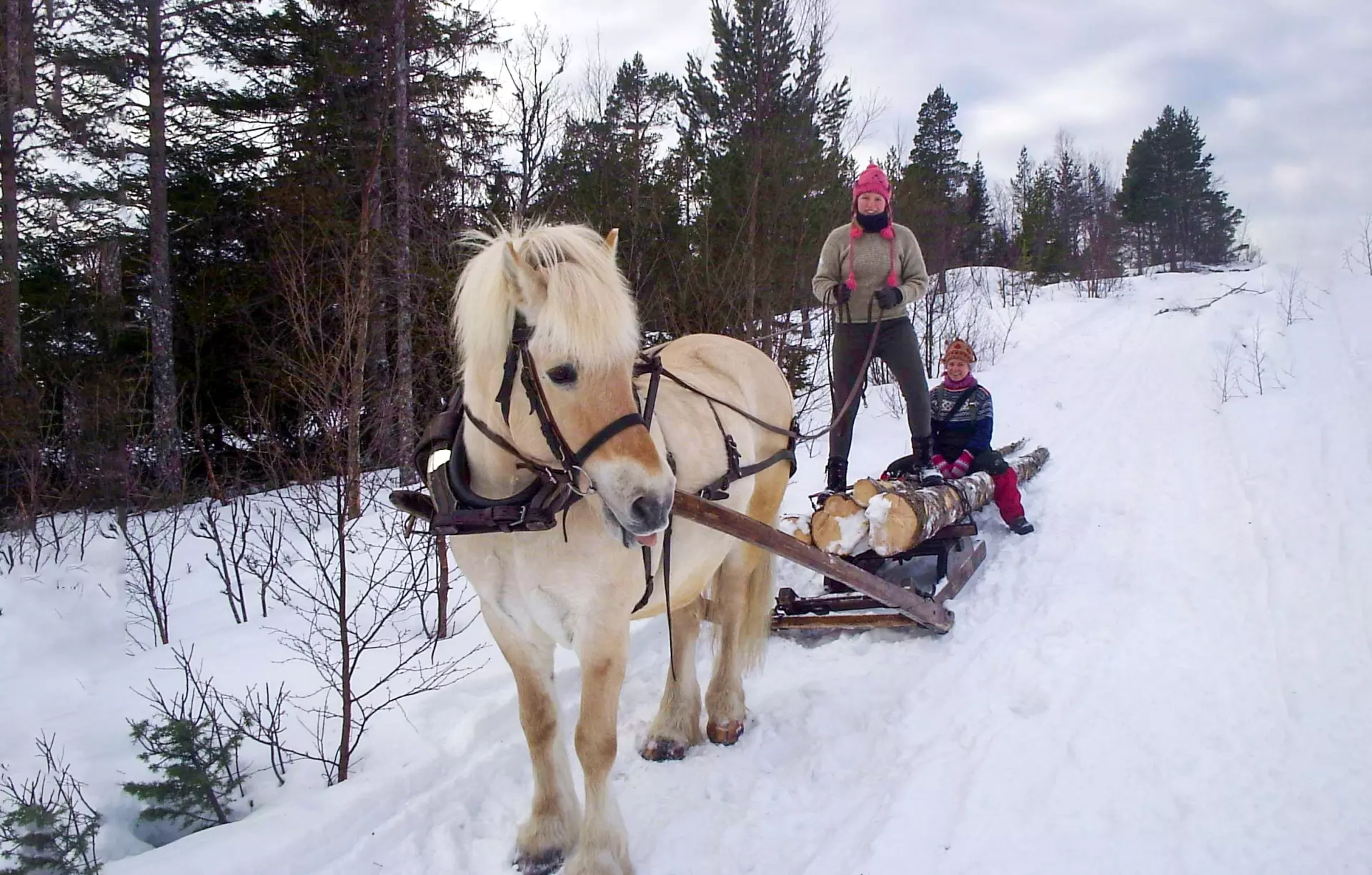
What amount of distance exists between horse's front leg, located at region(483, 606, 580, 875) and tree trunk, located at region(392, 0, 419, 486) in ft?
5.43

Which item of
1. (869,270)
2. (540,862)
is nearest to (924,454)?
(869,270)

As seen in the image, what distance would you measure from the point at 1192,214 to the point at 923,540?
40947mm

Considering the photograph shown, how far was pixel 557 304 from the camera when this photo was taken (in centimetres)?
187

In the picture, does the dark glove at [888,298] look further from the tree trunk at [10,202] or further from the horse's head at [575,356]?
the tree trunk at [10,202]

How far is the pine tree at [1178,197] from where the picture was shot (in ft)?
113

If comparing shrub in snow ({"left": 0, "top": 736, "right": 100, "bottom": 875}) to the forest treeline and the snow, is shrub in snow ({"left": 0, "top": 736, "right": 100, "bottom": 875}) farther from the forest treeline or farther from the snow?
the forest treeline

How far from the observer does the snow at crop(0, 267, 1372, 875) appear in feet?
7.47

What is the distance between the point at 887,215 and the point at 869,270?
0.43m

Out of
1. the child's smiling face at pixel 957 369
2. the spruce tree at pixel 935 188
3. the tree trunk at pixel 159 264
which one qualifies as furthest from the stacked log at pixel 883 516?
the spruce tree at pixel 935 188

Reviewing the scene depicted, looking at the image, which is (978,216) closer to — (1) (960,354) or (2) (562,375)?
(1) (960,354)

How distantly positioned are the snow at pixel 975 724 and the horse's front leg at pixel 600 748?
20 centimetres

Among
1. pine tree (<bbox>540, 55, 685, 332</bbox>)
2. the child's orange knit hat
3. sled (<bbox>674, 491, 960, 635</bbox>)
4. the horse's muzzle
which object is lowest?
sled (<bbox>674, 491, 960, 635</bbox>)

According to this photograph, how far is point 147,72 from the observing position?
10.5 m

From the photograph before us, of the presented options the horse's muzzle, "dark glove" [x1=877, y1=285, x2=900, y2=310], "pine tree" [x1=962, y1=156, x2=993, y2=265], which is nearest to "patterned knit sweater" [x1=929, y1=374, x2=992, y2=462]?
"dark glove" [x1=877, y1=285, x2=900, y2=310]
